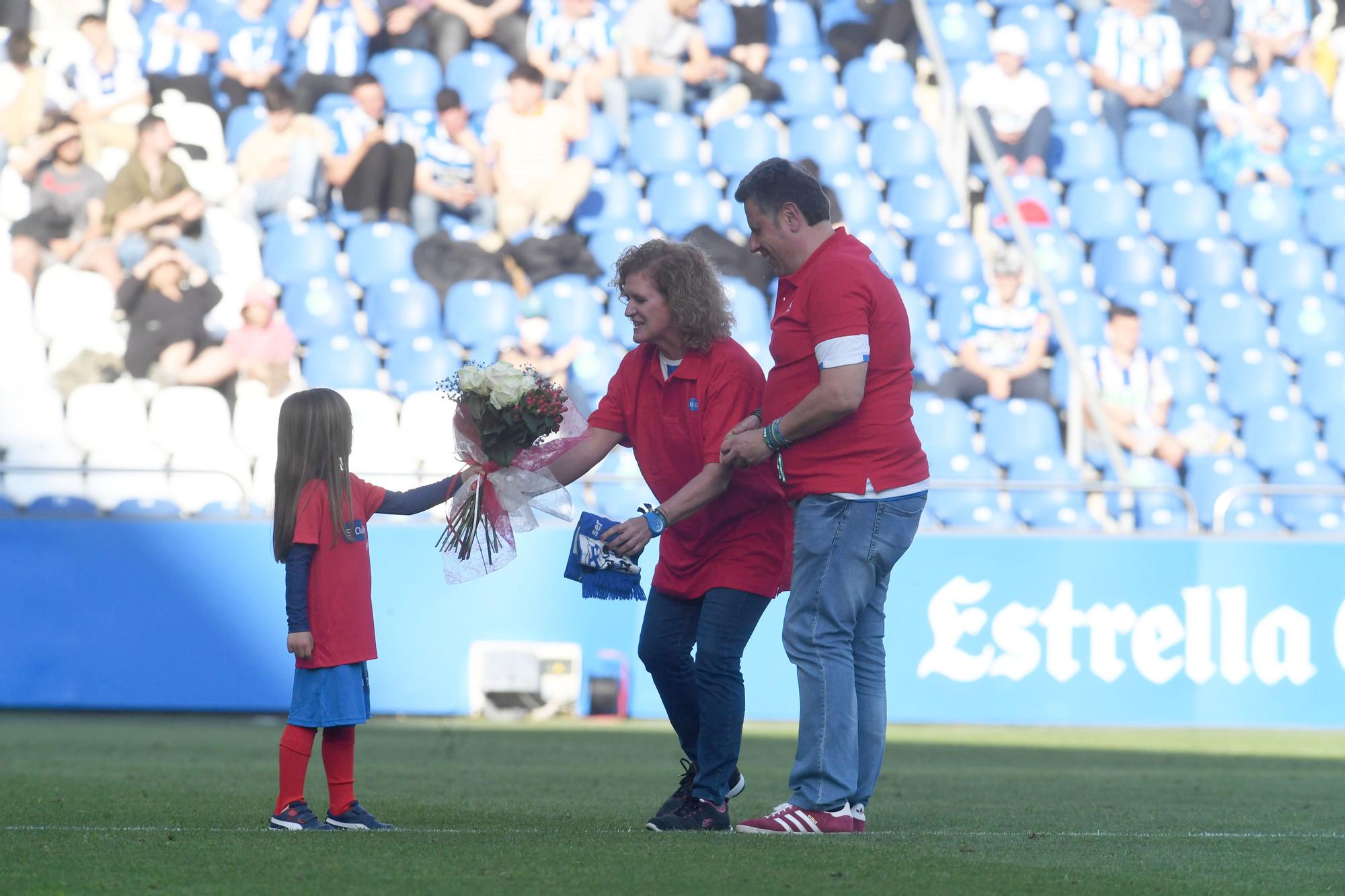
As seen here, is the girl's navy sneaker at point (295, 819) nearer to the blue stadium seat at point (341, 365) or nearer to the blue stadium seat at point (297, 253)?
the blue stadium seat at point (341, 365)

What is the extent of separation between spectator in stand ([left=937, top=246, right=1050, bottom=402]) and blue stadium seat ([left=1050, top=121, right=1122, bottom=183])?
2216 mm

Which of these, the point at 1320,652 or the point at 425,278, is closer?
the point at 1320,652

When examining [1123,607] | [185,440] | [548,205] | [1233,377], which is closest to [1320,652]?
[1123,607]

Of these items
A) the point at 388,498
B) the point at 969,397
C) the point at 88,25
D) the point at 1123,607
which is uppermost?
the point at 88,25

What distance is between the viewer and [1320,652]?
1039cm

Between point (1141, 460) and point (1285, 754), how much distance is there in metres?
4.67

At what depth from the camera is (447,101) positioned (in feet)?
45.4

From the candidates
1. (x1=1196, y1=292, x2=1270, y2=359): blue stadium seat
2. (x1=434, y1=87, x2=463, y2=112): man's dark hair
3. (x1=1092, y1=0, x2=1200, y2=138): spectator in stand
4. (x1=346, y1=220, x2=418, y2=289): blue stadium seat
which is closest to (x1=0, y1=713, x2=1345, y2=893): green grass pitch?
(x1=346, y1=220, x2=418, y2=289): blue stadium seat

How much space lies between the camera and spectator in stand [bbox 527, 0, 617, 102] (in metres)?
14.4

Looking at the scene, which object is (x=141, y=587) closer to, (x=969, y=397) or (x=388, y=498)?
(x=388, y=498)

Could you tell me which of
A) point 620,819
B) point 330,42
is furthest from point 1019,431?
point 620,819

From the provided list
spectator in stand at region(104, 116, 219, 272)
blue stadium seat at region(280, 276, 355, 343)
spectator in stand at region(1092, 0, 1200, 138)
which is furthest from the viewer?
spectator in stand at region(1092, 0, 1200, 138)

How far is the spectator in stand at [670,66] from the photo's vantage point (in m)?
14.6

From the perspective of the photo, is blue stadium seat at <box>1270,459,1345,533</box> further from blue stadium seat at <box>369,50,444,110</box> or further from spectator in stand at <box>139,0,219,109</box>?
spectator in stand at <box>139,0,219,109</box>
